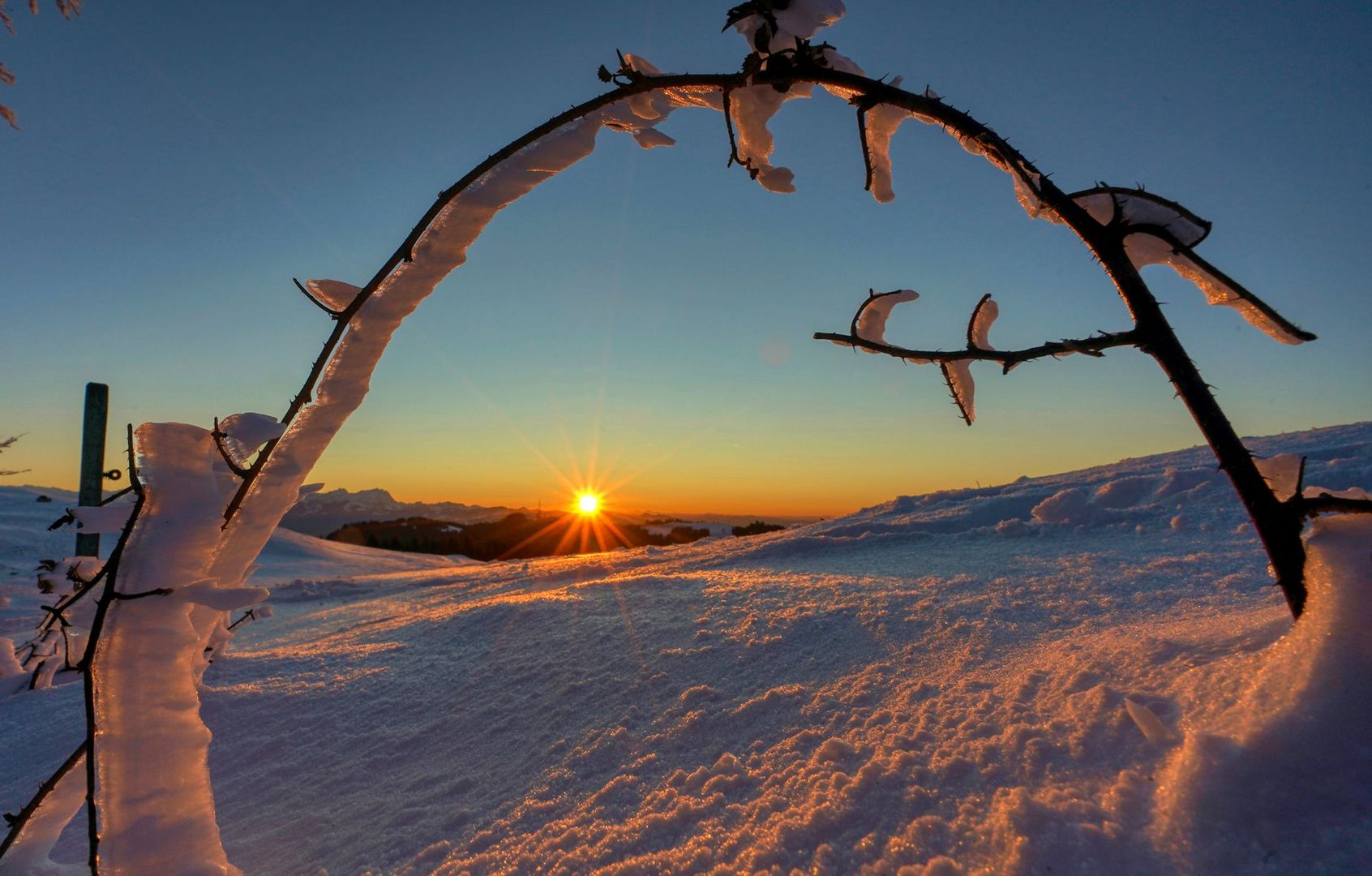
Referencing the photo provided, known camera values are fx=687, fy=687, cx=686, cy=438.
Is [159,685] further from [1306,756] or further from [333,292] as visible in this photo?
[1306,756]

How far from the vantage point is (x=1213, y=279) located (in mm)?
811

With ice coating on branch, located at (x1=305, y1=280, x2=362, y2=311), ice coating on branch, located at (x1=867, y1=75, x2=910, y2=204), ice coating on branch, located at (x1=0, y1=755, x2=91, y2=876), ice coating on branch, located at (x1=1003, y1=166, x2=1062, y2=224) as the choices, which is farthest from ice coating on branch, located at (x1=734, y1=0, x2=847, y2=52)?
ice coating on branch, located at (x1=0, y1=755, x2=91, y2=876)

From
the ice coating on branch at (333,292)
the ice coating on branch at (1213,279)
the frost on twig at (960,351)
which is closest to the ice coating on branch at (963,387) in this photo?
the frost on twig at (960,351)

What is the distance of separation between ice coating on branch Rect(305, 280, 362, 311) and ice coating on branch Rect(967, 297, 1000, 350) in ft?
2.48

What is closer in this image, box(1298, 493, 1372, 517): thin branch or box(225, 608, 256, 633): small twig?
box(1298, 493, 1372, 517): thin branch

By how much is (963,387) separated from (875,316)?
0.49ft

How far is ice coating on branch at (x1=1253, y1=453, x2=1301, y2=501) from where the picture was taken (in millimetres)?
711

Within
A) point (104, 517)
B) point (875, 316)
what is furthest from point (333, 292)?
point (875, 316)

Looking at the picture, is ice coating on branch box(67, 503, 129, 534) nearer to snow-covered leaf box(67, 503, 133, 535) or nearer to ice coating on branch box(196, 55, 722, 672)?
snow-covered leaf box(67, 503, 133, 535)

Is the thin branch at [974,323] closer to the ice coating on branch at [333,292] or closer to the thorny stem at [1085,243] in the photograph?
the thorny stem at [1085,243]

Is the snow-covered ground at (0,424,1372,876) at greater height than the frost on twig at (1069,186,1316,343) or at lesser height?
lesser

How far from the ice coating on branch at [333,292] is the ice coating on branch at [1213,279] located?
91 centimetres

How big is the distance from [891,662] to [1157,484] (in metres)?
2.39

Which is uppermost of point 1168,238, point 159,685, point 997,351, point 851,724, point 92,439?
point 92,439
